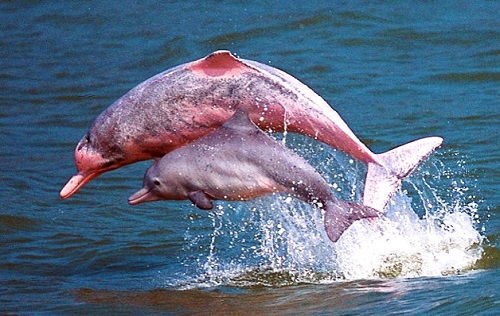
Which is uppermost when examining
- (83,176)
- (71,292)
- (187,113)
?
(187,113)

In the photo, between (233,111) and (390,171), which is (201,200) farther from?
(390,171)

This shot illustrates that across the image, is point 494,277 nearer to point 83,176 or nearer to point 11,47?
point 83,176

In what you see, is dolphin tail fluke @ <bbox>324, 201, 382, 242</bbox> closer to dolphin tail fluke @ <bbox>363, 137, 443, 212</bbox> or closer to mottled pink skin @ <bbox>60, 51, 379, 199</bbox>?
dolphin tail fluke @ <bbox>363, 137, 443, 212</bbox>

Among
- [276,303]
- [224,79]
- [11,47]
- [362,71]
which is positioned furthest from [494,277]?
[11,47]

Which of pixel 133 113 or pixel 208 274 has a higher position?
pixel 133 113

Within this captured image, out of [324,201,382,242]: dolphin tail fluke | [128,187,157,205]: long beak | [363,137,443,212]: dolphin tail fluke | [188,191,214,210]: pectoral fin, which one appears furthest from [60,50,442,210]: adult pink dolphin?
[188,191,214,210]: pectoral fin

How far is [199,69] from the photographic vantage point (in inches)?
316

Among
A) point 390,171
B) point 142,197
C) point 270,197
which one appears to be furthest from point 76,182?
point 390,171

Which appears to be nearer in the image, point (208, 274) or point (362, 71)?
point (208, 274)

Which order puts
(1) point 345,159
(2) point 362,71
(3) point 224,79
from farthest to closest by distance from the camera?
(2) point 362,71, (1) point 345,159, (3) point 224,79

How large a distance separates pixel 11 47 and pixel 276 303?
432 inches

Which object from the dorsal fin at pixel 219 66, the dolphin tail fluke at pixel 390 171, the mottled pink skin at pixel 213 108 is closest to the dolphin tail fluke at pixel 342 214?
the dolphin tail fluke at pixel 390 171

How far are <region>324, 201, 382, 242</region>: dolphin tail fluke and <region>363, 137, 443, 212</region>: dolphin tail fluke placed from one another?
0.18 metres

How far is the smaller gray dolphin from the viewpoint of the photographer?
767 centimetres
